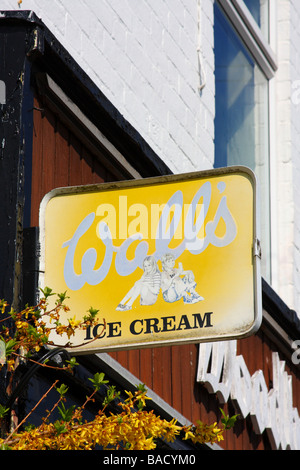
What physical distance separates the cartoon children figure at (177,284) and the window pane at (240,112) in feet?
12.8

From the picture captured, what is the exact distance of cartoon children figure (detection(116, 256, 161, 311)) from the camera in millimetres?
4871

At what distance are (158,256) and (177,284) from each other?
0.52 feet

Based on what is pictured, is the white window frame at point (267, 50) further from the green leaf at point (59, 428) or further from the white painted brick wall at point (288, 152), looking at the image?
the green leaf at point (59, 428)

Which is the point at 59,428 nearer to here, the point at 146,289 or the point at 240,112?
the point at 146,289

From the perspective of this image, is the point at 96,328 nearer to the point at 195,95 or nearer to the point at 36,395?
the point at 36,395

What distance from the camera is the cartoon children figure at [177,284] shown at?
4.84 m

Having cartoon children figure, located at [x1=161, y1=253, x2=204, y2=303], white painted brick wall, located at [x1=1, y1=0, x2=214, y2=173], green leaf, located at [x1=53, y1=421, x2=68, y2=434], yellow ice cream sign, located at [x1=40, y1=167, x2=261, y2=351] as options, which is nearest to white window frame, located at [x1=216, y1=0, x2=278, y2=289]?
white painted brick wall, located at [x1=1, y1=0, x2=214, y2=173]

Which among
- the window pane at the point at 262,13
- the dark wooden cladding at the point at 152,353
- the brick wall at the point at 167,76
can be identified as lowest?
the dark wooden cladding at the point at 152,353

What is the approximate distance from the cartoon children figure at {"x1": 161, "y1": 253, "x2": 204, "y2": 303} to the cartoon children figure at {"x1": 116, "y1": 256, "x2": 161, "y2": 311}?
32mm

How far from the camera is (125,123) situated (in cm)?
610

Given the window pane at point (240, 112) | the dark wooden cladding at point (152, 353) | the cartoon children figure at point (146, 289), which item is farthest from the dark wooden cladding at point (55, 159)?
the window pane at point (240, 112)

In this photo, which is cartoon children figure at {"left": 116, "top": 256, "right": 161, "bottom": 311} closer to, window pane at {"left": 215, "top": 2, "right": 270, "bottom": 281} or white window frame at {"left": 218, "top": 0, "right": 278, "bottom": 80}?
window pane at {"left": 215, "top": 2, "right": 270, "bottom": 281}
